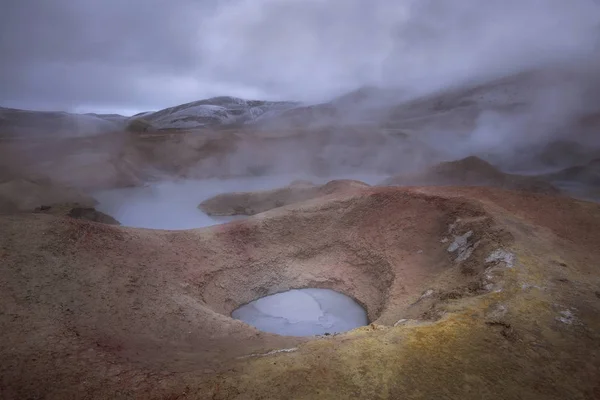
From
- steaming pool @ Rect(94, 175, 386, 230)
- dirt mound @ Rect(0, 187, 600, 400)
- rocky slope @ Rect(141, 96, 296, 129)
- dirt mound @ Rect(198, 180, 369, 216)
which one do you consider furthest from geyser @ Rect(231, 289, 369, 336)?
rocky slope @ Rect(141, 96, 296, 129)

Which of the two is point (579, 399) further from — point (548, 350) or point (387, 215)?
point (387, 215)

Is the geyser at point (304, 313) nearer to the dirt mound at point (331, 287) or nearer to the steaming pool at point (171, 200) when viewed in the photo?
the dirt mound at point (331, 287)

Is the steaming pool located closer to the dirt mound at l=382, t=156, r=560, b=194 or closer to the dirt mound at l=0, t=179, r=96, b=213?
the dirt mound at l=0, t=179, r=96, b=213

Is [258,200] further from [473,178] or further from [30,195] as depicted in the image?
[473,178]

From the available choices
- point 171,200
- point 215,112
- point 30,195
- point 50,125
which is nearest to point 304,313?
point 30,195

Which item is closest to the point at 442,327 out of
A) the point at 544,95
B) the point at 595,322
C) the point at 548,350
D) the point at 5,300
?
the point at 548,350

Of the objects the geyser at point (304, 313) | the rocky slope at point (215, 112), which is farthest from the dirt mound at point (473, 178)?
the rocky slope at point (215, 112)
